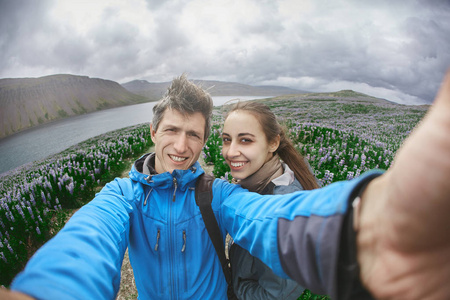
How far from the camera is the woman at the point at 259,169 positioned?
1913 millimetres

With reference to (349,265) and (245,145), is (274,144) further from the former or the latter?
(349,265)

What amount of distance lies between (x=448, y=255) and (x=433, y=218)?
189 mm

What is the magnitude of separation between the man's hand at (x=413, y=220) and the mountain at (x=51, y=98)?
74.1 m

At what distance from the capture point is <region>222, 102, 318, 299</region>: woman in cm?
191

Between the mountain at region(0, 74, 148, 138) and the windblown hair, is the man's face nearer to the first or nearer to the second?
the windblown hair

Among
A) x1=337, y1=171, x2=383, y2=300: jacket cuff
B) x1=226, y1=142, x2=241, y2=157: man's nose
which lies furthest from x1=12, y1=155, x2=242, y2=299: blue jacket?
x1=337, y1=171, x2=383, y2=300: jacket cuff

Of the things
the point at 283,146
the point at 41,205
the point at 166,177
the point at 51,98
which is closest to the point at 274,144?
the point at 283,146

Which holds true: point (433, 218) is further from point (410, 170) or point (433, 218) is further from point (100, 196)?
point (100, 196)

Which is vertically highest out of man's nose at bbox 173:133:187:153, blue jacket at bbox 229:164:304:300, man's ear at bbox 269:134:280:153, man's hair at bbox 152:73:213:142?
man's hair at bbox 152:73:213:142

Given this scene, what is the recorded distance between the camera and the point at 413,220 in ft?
1.63

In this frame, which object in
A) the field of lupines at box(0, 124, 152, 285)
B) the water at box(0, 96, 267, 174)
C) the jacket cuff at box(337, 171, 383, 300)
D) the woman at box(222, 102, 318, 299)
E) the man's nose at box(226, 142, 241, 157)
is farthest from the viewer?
the water at box(0, 96, 267, 174)

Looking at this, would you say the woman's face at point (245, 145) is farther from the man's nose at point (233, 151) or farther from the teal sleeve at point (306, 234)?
the teal sleeve at point (306, 234)

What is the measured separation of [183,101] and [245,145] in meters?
0.99

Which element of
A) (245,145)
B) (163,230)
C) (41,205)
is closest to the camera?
(163,230)
